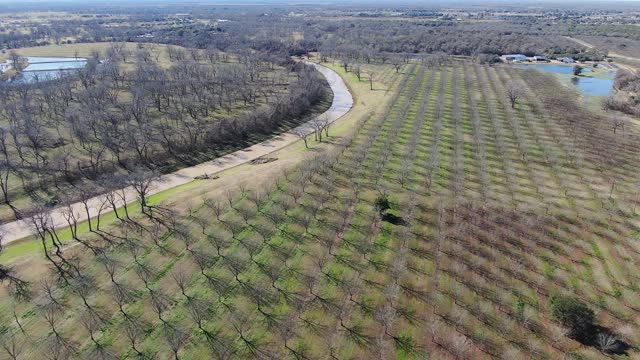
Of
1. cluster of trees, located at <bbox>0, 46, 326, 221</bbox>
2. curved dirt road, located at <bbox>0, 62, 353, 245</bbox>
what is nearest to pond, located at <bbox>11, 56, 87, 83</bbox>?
cluster of trees, located at <bbox>0, 46, 326, 221</bbox>

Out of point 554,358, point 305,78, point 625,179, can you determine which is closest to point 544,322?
point 554,358

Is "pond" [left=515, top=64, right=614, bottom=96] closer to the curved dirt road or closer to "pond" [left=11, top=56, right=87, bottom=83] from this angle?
the curved dirt road

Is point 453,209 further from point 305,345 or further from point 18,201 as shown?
point 18,201

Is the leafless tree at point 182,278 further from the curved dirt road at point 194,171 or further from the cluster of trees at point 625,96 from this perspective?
the cluster of trees at point 625,96

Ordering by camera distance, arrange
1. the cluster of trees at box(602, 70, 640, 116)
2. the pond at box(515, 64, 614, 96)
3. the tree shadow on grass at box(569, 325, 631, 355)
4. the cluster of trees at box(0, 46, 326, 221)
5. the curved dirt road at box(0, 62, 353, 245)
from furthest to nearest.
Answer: the pond at box(515, 64, 614, 96)
the cluster of trees at box(602, 70, 640, 116)
the cluster of trees at box(0, 46, 326, 221)
the curved dirt road at box(0, 62, 353, 245)
the tree shadow on grass at box(569, 325, 631, 355)

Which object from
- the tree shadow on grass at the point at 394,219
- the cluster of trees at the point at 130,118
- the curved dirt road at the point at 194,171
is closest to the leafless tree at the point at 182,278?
the curved dirt road at the point at 194,171

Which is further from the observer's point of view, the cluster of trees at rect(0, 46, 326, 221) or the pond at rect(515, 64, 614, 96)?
the pond at rect(515, 64, 614, 96)
